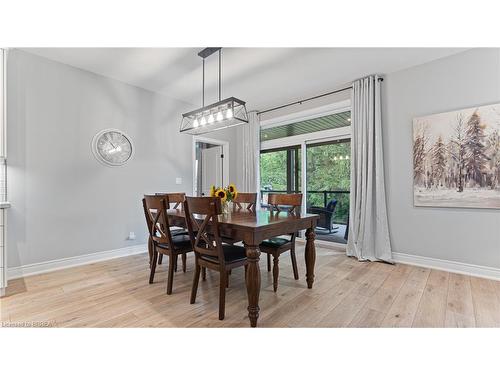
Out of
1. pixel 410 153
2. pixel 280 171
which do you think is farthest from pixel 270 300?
pixel 280 171

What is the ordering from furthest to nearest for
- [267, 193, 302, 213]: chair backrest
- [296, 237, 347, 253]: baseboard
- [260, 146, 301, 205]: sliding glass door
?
[260, 146, 301, 205]: sliding glass door
[296, 237, 347, 253]: baseboard
[267, 193, 302, 213]: chair backrest

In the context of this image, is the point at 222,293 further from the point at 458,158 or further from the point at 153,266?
the point at 458,158

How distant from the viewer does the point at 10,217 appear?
2.58m

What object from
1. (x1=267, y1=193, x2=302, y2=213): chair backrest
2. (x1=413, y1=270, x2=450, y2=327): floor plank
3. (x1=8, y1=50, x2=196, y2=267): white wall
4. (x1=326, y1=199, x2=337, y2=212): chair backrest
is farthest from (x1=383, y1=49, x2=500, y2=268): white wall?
(x1=8, y1=50, x2=196, y2=267): white wall

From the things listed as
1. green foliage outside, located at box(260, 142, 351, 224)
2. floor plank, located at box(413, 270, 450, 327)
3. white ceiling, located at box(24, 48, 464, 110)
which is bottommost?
floor plank, located at box(413, 270, 450, 327)

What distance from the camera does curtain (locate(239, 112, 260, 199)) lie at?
190 inches

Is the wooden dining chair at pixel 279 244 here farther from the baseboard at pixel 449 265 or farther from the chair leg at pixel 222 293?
the baseboard at pixel 449 265

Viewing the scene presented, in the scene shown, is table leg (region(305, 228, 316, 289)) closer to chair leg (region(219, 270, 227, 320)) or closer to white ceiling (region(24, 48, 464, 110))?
chair leg (region(219, 270, 227, 320))

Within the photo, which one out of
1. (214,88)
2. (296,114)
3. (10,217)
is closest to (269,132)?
(296,114)

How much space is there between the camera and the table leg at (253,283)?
1.64 metres

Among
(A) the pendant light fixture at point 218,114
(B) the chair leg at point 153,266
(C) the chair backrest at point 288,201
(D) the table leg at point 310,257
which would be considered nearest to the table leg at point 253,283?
(D) the table leg at point 310,257

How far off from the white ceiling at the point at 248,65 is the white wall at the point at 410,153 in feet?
0.68

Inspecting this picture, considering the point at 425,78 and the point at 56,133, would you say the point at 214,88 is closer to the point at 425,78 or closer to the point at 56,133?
the point at 56,133
